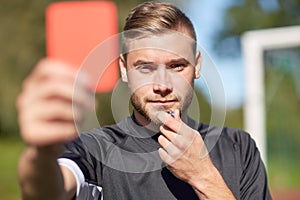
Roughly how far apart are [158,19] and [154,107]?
0.27 meters

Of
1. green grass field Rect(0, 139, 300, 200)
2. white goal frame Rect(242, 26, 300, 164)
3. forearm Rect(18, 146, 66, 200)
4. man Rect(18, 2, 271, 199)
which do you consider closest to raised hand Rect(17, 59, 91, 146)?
forearm Rect(18, 146, 66, 200)

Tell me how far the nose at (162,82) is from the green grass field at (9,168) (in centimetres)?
1135

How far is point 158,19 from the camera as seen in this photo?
2203 millimetres

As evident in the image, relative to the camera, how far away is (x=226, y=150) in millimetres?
2273

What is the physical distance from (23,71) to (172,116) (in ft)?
66.3

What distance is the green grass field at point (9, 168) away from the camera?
53.4 feet

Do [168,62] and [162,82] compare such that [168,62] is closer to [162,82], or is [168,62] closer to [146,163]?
[162,82]

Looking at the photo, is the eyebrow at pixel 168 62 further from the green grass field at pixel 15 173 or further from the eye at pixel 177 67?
the green grass field at pixel 15 173

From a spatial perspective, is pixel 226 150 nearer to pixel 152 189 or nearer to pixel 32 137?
pixel 152 189

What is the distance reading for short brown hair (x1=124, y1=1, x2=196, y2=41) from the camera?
2.19m

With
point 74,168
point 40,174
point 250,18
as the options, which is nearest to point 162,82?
point 74,168

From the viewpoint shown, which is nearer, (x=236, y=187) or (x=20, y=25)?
(x=236, y=187)

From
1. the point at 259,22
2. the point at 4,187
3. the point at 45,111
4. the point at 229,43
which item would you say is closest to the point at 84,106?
the point at 45,111

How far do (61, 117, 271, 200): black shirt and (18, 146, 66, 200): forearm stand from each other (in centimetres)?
56
